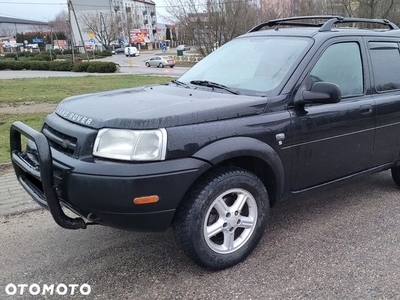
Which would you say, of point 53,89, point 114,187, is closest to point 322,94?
point 114,187

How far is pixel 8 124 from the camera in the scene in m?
8.83

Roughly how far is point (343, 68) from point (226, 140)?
162 centimetres

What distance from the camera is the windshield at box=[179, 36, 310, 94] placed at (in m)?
3.56

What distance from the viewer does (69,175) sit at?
2764mm

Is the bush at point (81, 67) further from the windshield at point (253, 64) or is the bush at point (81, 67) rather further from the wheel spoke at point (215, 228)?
the wheel spoke at point (215, 228)

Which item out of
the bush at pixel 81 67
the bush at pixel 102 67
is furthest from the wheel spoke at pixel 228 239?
the bush at pixel 81 67

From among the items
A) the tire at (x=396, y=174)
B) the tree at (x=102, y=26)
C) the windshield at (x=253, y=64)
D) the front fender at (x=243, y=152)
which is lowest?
the tire at (x=396, y=174)

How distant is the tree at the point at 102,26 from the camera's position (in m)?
93.6

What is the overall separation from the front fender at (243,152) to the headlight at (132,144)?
0.27 meters

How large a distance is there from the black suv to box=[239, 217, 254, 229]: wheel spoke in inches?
0.4

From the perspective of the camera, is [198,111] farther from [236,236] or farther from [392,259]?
[392,259]

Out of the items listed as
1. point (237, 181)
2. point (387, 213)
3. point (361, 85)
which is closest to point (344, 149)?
point (361, 85)

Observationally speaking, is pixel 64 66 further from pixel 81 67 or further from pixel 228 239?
pixel 228 239

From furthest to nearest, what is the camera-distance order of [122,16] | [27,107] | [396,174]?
[122,16] < [27,107] < [396,174]
